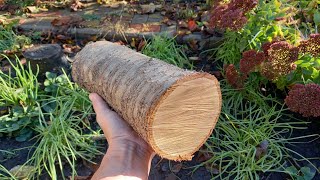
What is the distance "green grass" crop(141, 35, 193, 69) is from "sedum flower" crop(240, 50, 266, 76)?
2.01ft

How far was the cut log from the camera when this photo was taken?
138 centimetres

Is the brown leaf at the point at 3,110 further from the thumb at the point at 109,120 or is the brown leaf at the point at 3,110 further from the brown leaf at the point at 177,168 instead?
the brown leaf at the point at 177,168

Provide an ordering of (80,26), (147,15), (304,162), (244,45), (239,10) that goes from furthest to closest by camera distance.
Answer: (147,15) < (80,26) < (244,45) < (239,10) < (304,162)

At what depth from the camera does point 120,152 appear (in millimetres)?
1624

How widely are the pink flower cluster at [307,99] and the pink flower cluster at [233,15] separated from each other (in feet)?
1.77

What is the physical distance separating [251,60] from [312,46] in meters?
0.33

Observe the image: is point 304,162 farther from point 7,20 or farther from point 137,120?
point 7,20

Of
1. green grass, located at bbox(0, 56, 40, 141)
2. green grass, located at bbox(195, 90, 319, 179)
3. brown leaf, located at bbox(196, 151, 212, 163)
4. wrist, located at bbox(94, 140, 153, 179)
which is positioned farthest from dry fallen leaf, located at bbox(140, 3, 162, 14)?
wrist, located at bbox(94, 140, 153, 179)

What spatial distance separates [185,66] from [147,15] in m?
1.03

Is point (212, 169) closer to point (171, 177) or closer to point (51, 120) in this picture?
point (171, 177)

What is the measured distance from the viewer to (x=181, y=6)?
3.79m

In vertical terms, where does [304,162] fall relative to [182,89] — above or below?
below

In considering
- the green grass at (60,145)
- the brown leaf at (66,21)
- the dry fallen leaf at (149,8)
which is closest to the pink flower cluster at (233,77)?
the green grass at (60,145)

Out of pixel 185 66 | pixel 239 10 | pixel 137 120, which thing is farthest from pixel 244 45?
pixel 137 120
